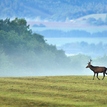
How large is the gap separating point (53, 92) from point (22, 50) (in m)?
120

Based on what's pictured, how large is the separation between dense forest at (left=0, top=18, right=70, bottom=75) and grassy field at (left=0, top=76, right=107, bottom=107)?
99296 mm

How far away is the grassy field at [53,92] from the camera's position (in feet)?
101

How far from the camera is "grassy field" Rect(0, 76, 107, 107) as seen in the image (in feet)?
101

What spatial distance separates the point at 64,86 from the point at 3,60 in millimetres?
105746

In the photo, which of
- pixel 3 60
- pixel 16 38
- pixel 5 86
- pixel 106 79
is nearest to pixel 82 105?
pixel 5 86

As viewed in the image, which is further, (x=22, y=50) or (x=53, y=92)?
(x=22, y=50)

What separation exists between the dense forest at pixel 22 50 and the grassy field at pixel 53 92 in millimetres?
99296

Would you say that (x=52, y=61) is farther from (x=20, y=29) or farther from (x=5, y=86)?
(x=5, y=86)

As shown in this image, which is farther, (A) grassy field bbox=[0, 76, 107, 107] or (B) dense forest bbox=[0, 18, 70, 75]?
(B) dense forest bbox=[0, 18, 70, 75]

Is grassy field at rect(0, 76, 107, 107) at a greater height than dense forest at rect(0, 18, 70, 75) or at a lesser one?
lesser

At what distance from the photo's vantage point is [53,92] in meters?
34.7

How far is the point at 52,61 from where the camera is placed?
17138cm

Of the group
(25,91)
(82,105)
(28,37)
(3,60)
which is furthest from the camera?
(28,37)

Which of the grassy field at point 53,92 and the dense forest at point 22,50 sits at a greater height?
the dense forest at point 22,50
